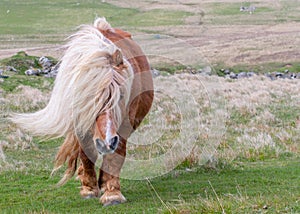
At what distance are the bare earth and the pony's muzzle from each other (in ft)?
88.9

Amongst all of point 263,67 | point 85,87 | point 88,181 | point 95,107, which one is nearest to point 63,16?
point 263,67

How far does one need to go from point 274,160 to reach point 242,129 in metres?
4.81

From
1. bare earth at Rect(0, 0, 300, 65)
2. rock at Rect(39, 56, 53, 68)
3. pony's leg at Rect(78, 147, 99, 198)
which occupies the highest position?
pony's leg at Rect(78, 147, 99, 198)

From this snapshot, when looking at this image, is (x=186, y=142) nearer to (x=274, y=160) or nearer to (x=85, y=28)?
(x=274, y=160)

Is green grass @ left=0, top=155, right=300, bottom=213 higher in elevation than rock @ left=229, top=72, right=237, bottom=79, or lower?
higher

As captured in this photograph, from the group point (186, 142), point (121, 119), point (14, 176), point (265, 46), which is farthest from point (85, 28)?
point (265, 46)

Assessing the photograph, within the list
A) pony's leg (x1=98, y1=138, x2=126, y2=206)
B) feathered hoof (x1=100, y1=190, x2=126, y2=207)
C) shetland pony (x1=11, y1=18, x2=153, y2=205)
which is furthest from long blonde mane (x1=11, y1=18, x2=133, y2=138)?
feathered hoof (x1=100, y1=190, x2=126, y2=207)

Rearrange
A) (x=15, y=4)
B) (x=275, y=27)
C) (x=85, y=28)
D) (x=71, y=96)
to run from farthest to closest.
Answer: (x=15, y=4) → (x=275, y=27) → (x=85, y=28) → (x=71, y=96)

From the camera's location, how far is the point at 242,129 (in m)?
17.2

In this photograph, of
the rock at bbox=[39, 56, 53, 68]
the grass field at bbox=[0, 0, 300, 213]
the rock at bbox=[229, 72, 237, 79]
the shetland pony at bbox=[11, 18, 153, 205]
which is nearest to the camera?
the shetland pony at bbox=[11, 18, 153, 205]

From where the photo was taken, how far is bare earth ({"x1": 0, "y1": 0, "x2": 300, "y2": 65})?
1893 inches

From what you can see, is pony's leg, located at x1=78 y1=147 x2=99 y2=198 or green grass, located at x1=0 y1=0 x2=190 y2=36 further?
green grass, located at x1=0 y1=0 x2=190 y2=36

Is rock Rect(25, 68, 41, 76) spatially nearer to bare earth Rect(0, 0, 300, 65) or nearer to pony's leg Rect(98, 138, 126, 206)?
bare earth Rect(0, 0, 300, 65)

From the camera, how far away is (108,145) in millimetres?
7059
